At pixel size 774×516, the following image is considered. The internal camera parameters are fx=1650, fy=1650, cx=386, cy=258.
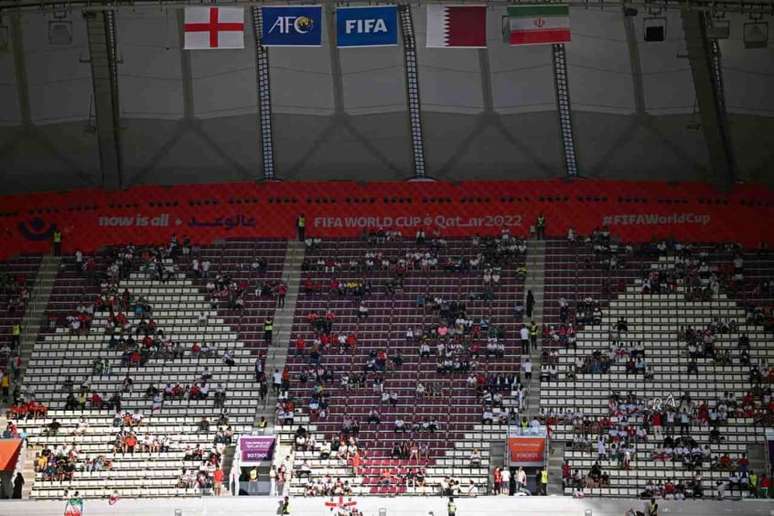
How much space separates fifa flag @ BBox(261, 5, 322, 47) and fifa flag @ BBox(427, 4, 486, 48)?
11.4 feet

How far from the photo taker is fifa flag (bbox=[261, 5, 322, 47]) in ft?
164

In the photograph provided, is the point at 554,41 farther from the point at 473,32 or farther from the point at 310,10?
the point at 310,10

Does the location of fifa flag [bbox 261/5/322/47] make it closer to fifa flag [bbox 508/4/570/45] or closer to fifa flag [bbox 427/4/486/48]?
fifa flag [bbox 427/4/486/48]

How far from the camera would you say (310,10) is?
4994cm

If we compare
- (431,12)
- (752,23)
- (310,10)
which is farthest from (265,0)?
(752,23)

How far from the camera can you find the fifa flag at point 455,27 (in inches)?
1959

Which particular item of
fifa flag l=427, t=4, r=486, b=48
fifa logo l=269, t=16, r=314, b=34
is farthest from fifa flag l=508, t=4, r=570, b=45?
fifa logo l=269, t=16, r=314, b=34

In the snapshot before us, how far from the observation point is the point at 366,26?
49.4m

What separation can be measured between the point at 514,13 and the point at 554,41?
4.85 feet

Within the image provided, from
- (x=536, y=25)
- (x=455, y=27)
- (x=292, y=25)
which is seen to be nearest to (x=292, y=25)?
(x=292, y=25)

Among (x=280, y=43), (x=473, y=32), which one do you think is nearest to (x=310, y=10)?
(x=280, y=43)

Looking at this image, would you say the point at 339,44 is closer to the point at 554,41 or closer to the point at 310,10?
the point at 310,10

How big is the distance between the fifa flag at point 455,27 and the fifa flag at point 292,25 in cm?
348

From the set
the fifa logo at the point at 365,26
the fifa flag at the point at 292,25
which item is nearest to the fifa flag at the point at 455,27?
the fifa logo at the point at 365,26
